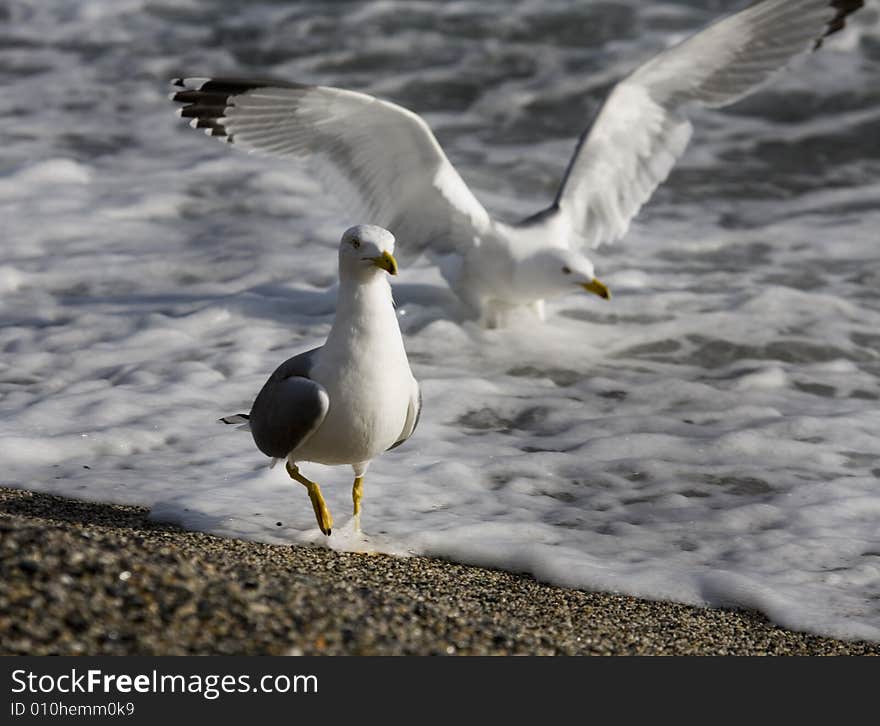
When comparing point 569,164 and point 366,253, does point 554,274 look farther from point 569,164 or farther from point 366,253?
point 366,253

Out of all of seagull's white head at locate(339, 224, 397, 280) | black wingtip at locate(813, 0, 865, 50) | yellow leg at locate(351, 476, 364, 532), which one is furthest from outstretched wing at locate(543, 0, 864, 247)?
seagull's white head at locate(339, 224, 397, 280)

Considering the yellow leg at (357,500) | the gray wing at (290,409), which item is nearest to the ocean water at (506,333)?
the yellow leg at (357,500)

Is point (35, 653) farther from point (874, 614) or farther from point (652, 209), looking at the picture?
point (652, 209)

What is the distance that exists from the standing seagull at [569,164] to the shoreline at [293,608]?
2401mm

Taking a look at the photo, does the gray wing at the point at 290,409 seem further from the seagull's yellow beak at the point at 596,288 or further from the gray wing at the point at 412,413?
the seagull's yellow beak at the point at 596,288

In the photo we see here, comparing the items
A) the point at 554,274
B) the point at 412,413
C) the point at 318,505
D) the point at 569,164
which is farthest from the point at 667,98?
the point at 318,505

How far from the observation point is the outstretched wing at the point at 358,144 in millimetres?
5973

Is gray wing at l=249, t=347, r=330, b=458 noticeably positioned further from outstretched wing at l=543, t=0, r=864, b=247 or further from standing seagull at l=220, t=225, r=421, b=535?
outstretched wing at l=543, t=0, r=864, b=247

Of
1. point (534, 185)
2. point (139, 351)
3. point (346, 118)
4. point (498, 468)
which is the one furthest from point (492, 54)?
point (498, 468)

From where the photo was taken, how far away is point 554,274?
6.19m

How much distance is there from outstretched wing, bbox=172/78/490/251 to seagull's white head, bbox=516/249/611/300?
354 mm

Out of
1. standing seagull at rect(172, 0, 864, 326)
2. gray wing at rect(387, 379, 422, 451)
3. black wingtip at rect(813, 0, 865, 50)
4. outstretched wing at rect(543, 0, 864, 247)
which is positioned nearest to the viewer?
gray wing at rect(387, 379, 422, 451)

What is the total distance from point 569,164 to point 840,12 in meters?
1.61

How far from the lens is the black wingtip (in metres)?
6.82
